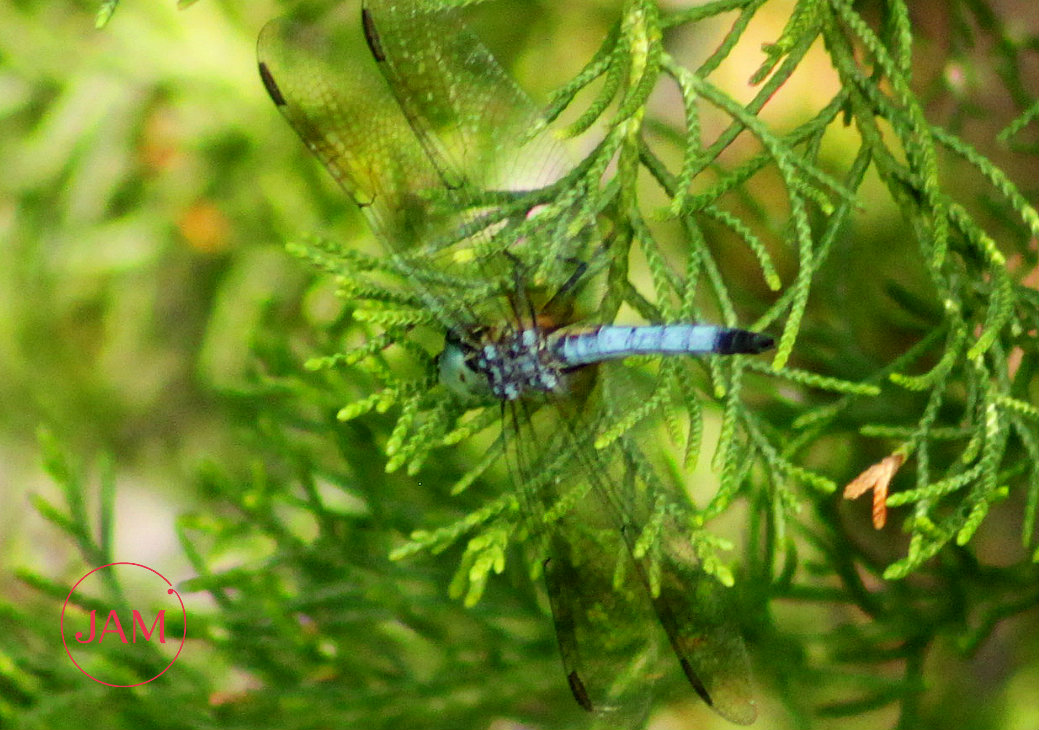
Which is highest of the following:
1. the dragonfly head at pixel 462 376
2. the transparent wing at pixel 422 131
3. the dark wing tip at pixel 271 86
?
the dark wing tip at pixel 271 86

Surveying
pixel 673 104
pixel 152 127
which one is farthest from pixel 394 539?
pixel 673 104

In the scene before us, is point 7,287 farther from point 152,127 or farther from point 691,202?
point 691,202

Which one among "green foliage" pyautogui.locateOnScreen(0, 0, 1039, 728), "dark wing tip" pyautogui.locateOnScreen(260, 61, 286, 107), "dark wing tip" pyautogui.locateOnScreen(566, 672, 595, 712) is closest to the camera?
"green foliage" pyautogui.locateOnScreen(0, 0, 1039, 728)

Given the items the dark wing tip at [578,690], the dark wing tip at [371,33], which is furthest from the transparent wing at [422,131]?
the dark wing tip at [578,690]

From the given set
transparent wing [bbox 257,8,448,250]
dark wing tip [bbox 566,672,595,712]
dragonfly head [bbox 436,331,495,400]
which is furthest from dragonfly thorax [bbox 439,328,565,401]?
dark wing tip [bbox 566,672,595,712]

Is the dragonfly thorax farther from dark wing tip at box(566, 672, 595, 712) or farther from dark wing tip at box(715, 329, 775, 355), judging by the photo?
dark wing tip at box(566, 672, 595, 712)

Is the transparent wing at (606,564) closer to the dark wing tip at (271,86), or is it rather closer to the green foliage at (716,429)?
the green foliage at (716,429)

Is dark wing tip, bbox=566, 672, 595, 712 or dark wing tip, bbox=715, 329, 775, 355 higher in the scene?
dark wing tip, bbox=715, 329, 775, 355
